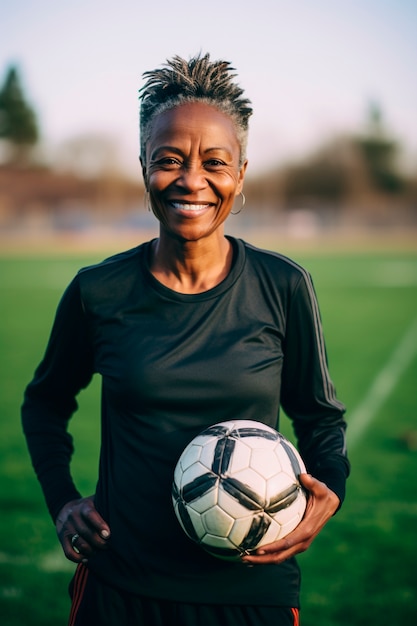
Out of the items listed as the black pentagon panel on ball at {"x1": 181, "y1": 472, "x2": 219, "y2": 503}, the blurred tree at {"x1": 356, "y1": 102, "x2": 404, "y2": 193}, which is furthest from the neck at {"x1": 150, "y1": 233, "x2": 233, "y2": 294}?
the blurred tree at {"x1": 356, "y1": 102, "x2": 404, "y2": 193}

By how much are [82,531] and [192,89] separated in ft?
4.54

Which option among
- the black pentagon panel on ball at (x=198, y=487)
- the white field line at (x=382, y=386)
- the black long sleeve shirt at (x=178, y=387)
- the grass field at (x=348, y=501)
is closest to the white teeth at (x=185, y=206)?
the black long sleeve shirt at (x=178, y=387)

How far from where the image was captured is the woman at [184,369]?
6.60ft

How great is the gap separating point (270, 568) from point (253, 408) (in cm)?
47

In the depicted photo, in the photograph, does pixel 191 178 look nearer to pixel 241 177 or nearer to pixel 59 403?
pixel 241 177

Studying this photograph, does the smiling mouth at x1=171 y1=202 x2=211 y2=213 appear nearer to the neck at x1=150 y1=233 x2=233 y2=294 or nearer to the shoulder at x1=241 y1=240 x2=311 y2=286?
the neck at x1=150 y1=233 x2=233 y2=294

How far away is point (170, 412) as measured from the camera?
81.7 inches

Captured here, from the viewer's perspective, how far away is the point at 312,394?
2.27m

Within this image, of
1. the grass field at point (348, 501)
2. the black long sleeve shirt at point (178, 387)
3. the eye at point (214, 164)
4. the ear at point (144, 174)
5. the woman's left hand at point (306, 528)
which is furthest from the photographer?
the grass field at point (348, 501)

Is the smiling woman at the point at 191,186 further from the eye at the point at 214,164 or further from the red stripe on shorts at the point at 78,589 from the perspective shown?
the red stripe on shorts at the point at 78,589

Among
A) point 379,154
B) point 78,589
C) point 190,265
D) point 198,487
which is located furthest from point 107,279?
point 379,154

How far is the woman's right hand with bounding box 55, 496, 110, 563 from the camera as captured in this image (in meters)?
2.05

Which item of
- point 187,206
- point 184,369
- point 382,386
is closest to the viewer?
point 184,369

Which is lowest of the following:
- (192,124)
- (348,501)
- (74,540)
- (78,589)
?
(348,501)
